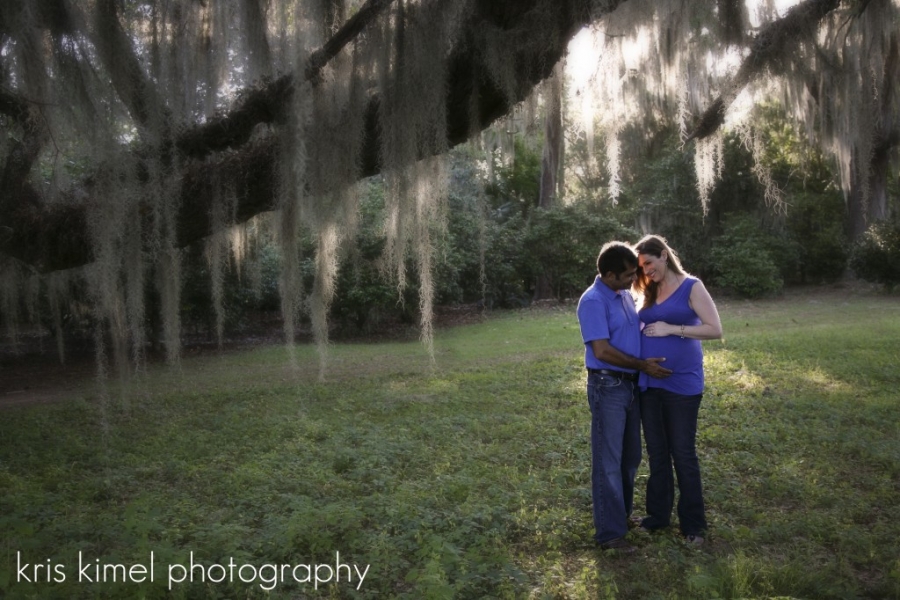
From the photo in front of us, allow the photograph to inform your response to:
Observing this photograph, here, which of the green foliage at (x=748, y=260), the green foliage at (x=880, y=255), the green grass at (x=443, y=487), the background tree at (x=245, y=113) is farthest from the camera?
the green foliage at (x=748, y=260)

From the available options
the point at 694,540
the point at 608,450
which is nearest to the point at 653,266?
the point at 608,450

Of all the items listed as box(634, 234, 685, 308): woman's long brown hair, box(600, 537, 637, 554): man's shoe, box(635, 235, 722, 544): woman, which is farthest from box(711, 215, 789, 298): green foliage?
box(600, 537, 637, 554): man's shoe

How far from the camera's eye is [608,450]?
3.57 meters

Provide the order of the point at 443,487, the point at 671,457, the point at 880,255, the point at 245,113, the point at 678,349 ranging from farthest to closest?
the point at 880,255 < the point at 245,113 < the point at 443,487 < the point at 671,457 < the point at 678,349

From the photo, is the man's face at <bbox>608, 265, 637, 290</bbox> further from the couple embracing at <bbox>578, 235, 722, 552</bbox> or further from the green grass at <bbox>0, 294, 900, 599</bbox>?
the green grass at <bbox>0, 294, 900, 599</bbox>

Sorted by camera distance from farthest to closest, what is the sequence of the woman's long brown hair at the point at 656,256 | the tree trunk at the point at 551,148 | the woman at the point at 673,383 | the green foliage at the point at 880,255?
the green foliage at the point at 880,255, the tree trunk at the point at 551,148, the woman's long brown hair at the point at 656,256, the woman at the point at 673,383

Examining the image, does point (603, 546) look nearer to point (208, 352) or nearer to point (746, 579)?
point (746, 579)

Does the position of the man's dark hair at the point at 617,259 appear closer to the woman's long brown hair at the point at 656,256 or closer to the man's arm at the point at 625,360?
the woman's long brown hair at the point at 656,256

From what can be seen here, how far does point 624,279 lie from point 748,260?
49.7 ft

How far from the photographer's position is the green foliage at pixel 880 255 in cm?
1489

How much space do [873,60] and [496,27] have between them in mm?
5471

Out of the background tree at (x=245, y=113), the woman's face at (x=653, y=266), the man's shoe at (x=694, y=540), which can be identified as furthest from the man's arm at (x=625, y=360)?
the background tree at (x=245, y=113)

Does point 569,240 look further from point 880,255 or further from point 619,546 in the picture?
point 619,546

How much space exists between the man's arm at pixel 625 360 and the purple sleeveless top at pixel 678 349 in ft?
0.21
